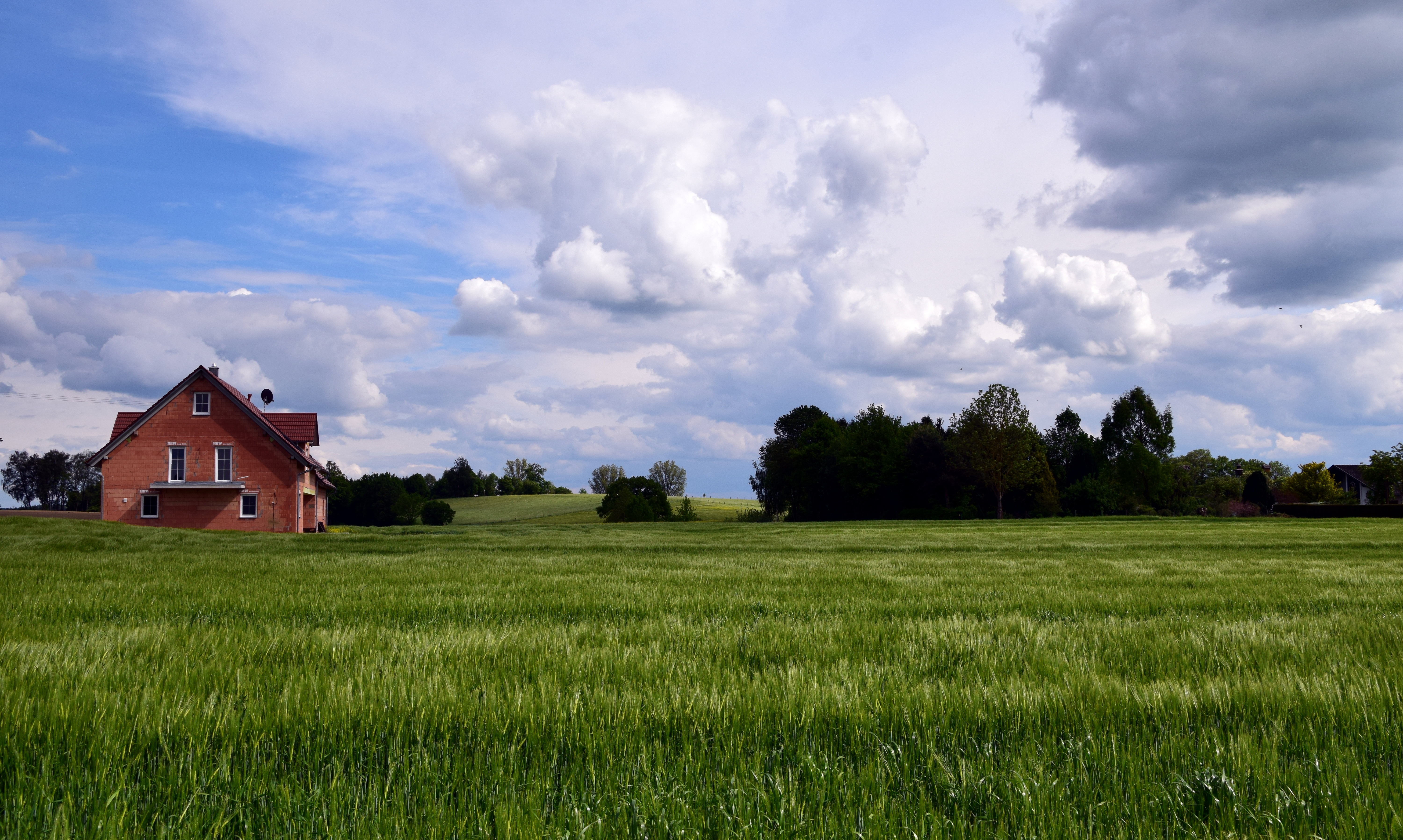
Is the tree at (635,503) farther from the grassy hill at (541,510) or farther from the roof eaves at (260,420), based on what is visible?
the roof eaves at (260,420)

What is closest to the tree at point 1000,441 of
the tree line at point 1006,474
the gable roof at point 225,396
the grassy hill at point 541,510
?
the tree line at point 1006,474

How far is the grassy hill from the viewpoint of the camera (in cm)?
9700

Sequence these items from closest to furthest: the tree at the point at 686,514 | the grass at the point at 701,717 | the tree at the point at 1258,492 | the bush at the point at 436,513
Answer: the grass at the point at 701,717 < the tree at the point at 686,514 < the tree at the point at 1258,492 < the bush at the point at 436,513

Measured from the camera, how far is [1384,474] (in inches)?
2630

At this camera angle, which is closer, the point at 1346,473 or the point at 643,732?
the point at 643,732

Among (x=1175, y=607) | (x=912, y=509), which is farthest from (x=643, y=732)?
(x=912, y=509)

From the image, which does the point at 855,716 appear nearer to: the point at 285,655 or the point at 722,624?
the point at 722,624

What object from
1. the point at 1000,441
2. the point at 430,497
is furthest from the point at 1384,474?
the point at 430,497

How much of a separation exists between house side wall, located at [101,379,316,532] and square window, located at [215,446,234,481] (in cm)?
15

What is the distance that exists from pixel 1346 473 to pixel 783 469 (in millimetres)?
89724

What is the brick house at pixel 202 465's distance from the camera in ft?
154

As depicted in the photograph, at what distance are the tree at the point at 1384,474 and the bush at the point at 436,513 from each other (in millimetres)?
96307

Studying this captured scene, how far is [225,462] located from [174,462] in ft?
9.87

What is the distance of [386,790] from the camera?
8.96 ft
